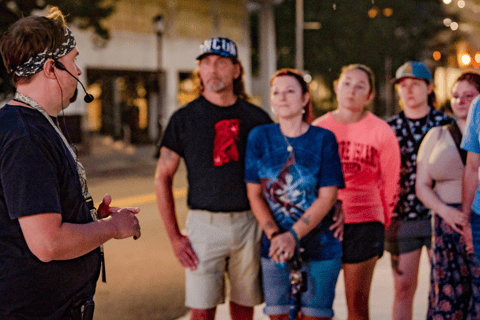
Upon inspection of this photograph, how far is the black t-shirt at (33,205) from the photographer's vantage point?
68.5 inches

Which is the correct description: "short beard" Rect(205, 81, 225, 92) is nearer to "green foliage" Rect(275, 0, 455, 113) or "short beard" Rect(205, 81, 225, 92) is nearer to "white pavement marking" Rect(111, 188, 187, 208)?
"white pavement marking" Rect(111, 188, 187, 208)

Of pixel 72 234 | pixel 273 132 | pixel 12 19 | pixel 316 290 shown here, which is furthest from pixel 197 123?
pixel 12 19

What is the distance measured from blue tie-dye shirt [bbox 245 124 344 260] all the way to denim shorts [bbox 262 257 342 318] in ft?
0.21

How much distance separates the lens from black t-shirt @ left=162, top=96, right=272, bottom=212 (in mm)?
3244

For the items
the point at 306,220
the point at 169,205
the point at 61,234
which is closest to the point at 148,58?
the point at 169,205

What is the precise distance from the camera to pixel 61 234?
71.5 inches

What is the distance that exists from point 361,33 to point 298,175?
32.4 meters

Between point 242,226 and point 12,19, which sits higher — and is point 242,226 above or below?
below

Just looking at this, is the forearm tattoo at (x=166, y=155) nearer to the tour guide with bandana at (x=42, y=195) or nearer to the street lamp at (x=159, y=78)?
the tour guide with bandana at (x=42, y=195)

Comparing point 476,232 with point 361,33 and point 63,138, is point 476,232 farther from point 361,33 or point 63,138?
point 361,33

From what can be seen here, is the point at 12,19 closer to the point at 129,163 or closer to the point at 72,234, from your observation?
the point at 129,163

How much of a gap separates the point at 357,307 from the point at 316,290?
58 cm

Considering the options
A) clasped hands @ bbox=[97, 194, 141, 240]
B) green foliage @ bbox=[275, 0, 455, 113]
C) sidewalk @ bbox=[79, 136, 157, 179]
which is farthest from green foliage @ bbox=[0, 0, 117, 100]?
green foliage @ bbox=[275, 0, 455, 113]

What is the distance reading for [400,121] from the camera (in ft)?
12.9
